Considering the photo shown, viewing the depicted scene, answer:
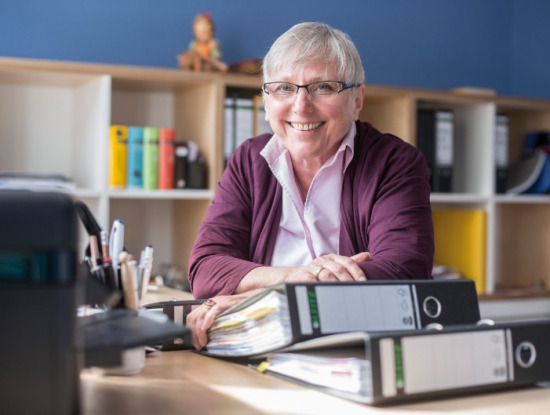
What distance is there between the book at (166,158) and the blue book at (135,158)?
76 mm

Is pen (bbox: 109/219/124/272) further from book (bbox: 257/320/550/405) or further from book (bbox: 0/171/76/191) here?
book (bbox: 0/171/76/191)

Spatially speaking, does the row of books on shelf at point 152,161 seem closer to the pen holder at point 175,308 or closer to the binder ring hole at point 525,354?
the pen holder at point 175,308

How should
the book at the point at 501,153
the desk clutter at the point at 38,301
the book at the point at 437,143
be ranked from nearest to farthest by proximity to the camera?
the desk clutter at the point at 38,301
the book at the point at 437,143
the book at the point at 501,153

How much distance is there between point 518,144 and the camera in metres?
4.08

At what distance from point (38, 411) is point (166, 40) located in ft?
9.14

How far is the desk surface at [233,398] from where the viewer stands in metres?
0.93

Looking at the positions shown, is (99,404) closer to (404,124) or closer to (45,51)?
(45,51)

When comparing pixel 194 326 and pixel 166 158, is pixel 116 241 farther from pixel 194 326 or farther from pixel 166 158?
pixel 166 158

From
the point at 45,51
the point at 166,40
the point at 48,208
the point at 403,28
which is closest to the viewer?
the point at 48,208

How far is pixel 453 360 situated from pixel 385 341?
0.35 ft

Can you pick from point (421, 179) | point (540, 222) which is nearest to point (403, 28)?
point (540, 222)

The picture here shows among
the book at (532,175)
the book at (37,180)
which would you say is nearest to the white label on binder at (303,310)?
the book at (37,180)

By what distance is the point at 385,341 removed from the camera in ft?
3.07

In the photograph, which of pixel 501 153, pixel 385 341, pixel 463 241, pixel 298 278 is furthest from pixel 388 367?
pixel 501 153
